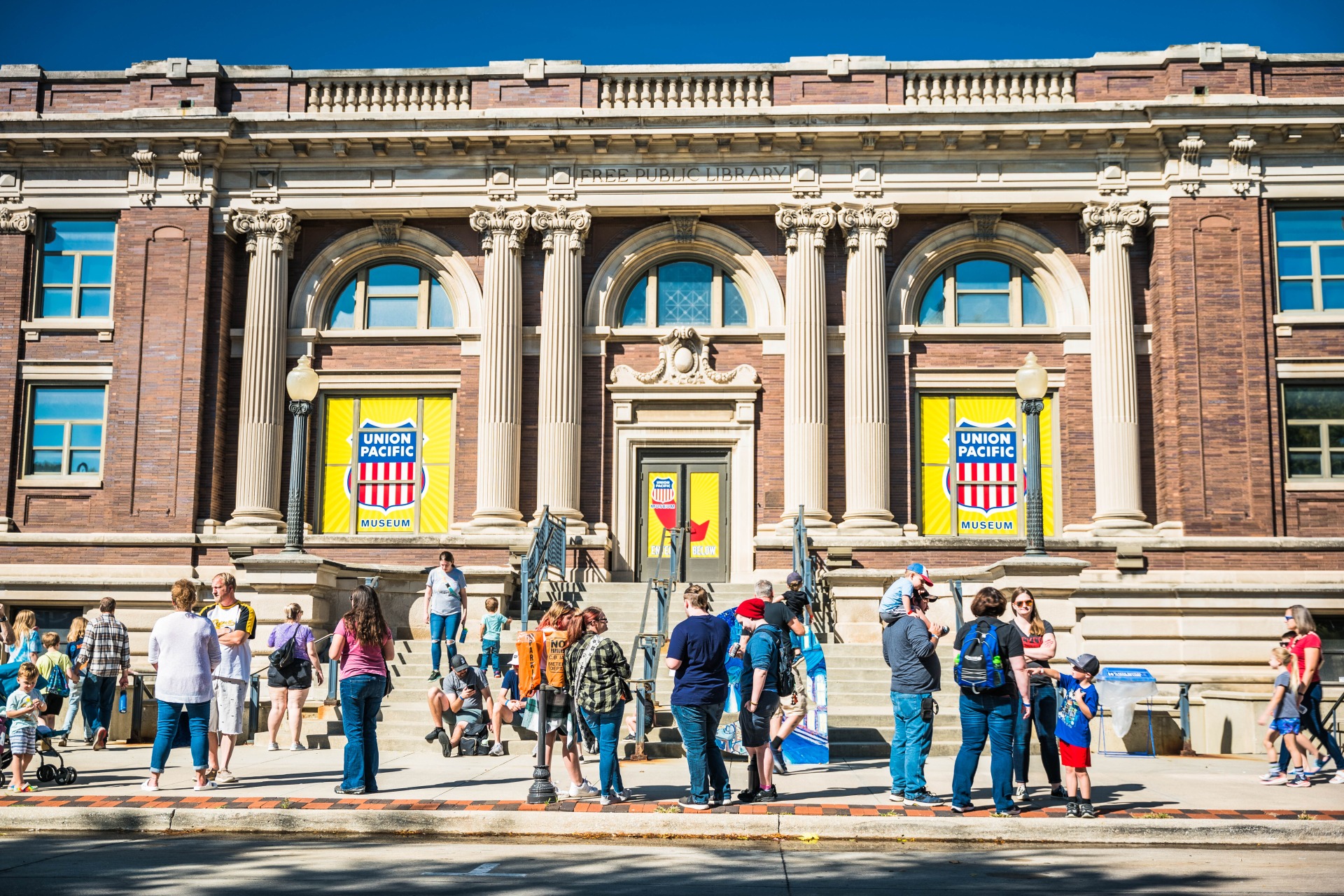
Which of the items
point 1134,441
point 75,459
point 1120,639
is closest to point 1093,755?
point 1120,639

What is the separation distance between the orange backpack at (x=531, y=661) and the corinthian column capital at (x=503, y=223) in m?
14.3

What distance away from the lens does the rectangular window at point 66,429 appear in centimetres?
2452

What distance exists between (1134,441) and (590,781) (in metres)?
14.6

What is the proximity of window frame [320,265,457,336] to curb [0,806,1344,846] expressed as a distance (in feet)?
50.8

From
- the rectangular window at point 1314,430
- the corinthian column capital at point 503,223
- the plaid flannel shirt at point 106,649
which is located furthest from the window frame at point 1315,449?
the plaid flannel shirt at point 106,649

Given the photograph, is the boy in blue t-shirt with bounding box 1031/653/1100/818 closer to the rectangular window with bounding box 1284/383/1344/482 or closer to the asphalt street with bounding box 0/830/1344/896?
the asphalt street with bounding box 0/830/1344/896

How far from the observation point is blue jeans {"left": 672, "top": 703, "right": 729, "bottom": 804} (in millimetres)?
10578

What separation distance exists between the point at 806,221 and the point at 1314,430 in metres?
10.0

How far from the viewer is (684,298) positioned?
25.2m

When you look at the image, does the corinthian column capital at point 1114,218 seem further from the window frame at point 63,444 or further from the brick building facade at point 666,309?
the window frame at point 63,444

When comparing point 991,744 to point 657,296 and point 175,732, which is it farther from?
point 657,296

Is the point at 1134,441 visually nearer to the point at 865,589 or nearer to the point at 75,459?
the point at 865,589

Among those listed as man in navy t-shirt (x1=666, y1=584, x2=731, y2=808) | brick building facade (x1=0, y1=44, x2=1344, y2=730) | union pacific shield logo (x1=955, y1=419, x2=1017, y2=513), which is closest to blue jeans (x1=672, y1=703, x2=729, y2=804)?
man in navy t-shirt (x1=666, y1=584, x2=731, y2=808)

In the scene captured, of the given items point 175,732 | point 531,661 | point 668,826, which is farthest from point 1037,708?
point 175,732
